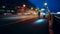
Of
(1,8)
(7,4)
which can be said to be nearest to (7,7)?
(7,4)

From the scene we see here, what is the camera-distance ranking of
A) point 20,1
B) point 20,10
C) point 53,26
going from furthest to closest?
point 20,1
point 20,10
point 53,26

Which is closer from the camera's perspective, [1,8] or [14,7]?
[1,8]

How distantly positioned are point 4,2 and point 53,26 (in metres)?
77.4

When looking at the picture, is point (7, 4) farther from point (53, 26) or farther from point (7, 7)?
point (53, 26)

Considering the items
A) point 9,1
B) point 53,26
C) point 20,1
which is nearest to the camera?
point 53,26

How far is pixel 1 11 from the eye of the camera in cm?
7769

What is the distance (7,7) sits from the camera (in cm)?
8756

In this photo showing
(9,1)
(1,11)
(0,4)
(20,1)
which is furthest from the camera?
(20,1)

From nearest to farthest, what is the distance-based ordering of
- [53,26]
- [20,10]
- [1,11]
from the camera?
1. [53,26]
2. [1,11]
3. [20,10]

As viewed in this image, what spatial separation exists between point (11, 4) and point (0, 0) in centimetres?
758

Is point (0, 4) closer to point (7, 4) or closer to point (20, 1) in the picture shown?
point (7, 4)

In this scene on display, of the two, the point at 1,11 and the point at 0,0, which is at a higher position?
the point at 0,0

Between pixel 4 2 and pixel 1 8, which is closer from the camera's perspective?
pixel 1 8

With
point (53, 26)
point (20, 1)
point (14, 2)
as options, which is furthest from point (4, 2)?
point (53, 26)
